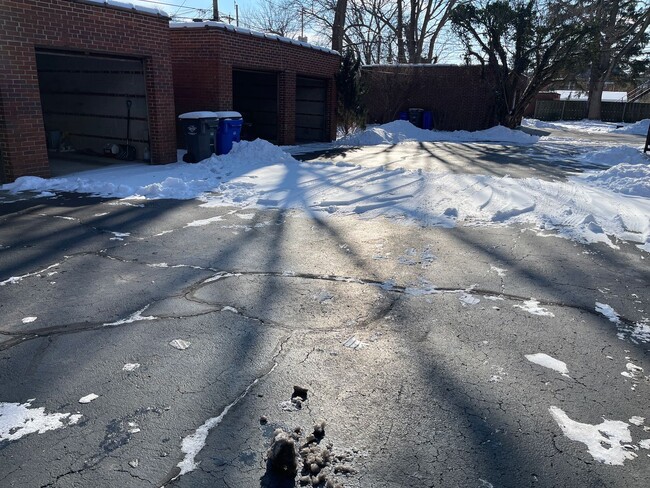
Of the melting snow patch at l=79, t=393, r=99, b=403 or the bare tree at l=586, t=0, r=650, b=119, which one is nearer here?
the melting snow patch at l=79, t=393, r=99, b=403

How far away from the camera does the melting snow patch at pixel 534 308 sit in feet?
15.2

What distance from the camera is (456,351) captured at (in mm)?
3914

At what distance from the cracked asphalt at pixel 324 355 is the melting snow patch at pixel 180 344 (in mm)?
40

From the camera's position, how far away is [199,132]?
12.9 metres

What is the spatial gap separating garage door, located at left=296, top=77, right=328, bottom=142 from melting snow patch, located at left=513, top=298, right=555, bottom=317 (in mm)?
17075

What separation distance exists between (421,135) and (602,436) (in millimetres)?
23448

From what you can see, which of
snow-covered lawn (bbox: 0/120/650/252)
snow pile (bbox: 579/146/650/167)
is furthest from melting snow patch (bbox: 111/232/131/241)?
snow pile (bbox: 579/146/650/167)

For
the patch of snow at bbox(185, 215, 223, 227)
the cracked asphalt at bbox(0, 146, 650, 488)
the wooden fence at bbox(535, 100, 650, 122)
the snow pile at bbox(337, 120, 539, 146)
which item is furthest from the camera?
the wooden fence at bbox(535, 100, 650, 122)

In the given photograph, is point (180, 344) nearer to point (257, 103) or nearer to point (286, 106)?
point (286, 106)

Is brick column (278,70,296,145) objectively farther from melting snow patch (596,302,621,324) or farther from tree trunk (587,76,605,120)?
tree trunk (587,76,605,120)

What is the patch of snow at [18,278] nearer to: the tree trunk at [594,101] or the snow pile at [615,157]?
the snow pile at [615,157]

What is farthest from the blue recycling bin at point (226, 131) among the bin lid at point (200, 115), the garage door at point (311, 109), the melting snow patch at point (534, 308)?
the melting snow patch at point (534, 308)

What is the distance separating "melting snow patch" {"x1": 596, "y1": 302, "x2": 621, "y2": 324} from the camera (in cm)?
454

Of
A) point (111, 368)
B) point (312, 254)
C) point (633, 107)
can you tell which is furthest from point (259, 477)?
point (633, 107)
